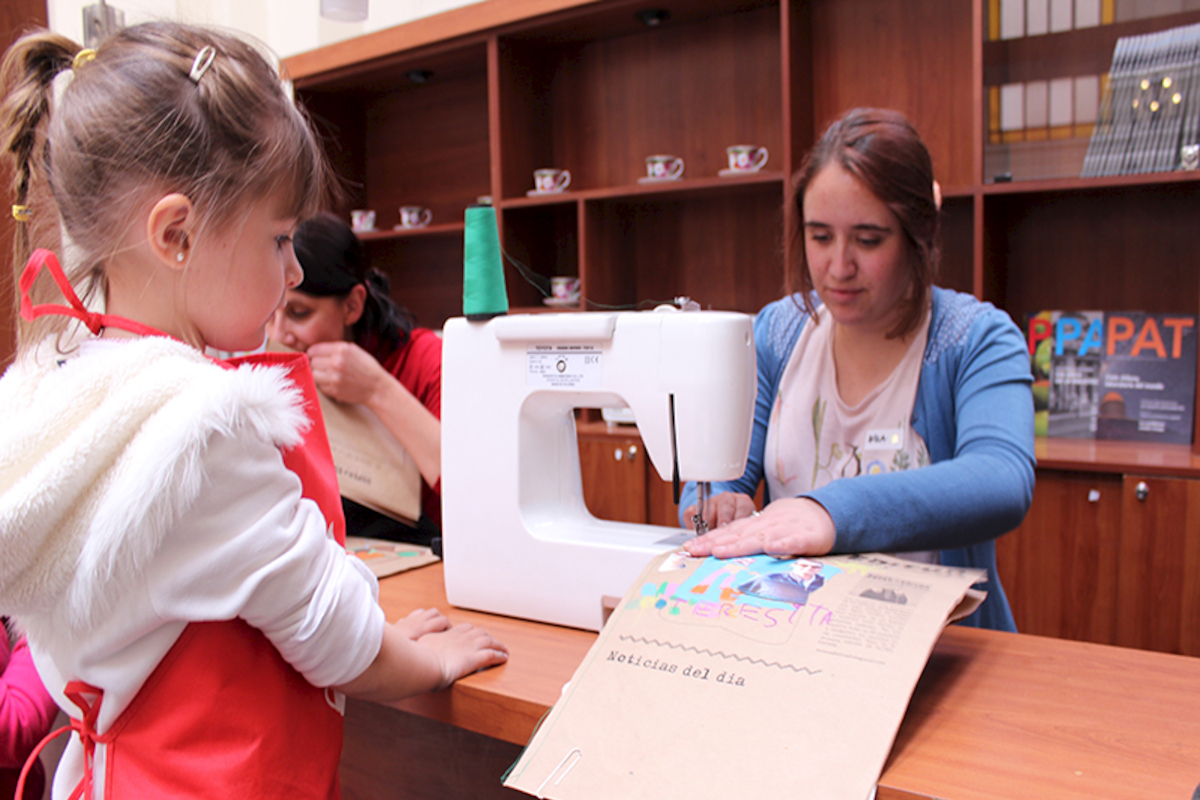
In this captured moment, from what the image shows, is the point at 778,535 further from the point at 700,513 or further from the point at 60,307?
the point at 60,307

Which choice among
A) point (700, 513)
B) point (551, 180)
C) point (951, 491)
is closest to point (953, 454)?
point (951, 491)

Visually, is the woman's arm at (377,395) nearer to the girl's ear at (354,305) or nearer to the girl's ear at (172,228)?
the girl's ear at (354,305)

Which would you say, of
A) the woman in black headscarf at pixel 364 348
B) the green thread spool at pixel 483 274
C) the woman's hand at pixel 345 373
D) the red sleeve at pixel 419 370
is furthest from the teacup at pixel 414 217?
the green thread spool at pixel 483 274

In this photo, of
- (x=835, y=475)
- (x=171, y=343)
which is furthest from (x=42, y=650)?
(x=835, y=475)

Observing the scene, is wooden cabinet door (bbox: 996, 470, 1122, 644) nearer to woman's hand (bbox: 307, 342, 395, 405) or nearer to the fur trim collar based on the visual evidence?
woman's hand (bbox: 307, 342, 395, 405)

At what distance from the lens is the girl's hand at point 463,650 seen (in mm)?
878

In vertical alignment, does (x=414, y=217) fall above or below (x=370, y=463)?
above

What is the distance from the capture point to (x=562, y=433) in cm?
113

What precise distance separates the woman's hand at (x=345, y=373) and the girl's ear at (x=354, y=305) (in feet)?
0.45

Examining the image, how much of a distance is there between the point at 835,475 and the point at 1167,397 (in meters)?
1.29

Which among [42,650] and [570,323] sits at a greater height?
[570,323]

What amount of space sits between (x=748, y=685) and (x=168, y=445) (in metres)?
0.48

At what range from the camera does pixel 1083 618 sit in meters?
2.01

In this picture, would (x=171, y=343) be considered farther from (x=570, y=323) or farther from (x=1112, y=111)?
(x=1112, y=111)
